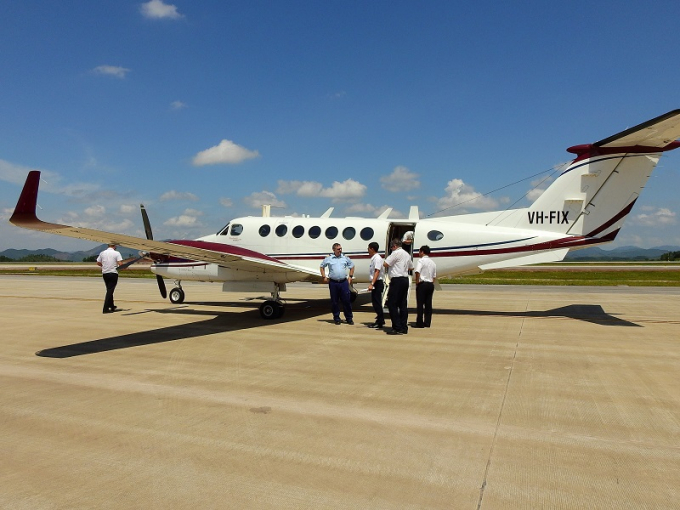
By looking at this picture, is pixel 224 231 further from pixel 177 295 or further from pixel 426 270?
pixel 426 270

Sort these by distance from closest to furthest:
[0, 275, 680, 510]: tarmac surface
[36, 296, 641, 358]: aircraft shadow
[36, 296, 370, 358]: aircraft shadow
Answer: [0, 275, 680, 510]: tarmac surface → [36, 296, 370, 358]: aircraft shadow → [36, 296, 641, 358]: aircraft shadow

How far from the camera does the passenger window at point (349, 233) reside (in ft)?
44.0

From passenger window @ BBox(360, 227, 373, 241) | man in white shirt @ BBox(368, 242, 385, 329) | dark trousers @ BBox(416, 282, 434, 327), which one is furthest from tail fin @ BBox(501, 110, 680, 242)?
man in white shirt @ BBox(368, 242, 385, 329)

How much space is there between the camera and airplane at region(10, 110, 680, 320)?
11.2 m

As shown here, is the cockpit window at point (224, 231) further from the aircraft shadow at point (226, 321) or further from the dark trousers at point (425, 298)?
the dark trousers at point (425, 298)

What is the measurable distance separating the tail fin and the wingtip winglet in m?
11.5

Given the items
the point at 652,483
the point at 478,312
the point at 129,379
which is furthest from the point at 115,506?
the point at 478,312

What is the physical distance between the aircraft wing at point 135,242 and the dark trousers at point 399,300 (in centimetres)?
314

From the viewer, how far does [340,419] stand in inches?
194

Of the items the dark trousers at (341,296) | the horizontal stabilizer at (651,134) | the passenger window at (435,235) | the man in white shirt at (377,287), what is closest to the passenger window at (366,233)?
the passenger window at (435,235)

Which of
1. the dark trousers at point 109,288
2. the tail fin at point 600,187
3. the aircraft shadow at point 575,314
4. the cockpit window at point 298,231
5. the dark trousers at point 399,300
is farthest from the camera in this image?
the cockpit window at point 298,231

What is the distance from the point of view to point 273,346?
8734 mm

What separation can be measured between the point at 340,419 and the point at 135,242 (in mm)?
6011

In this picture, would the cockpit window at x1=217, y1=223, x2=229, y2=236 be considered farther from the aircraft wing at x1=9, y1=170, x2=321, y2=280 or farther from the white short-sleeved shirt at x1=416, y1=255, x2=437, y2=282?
the white short-sleeved shirt at x1=416, y1=255, x2=437, y2=282
